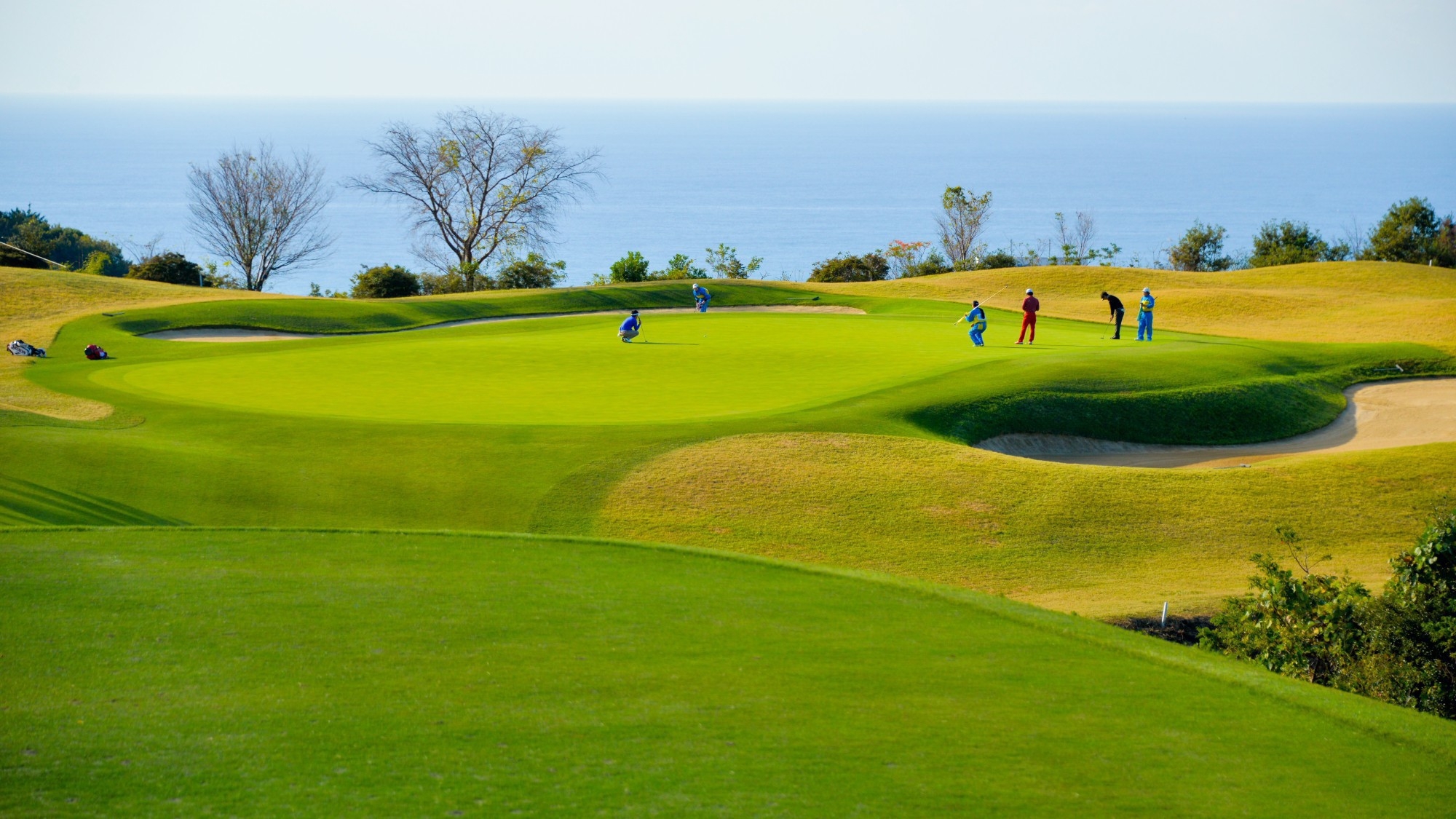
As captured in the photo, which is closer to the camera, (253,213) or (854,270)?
(854,270)

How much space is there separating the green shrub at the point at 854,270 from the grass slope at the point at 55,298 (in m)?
33.1

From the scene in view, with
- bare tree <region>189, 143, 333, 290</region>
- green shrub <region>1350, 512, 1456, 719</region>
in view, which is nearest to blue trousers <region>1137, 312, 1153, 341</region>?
green shrub <region>1350, 512, 1456, 719</region>

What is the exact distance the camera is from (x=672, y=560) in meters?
13.9

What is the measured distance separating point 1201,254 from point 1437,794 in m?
70.7

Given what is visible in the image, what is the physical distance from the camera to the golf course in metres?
8.31

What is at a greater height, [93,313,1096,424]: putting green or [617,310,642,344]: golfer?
[617,310,642,344]: golfer

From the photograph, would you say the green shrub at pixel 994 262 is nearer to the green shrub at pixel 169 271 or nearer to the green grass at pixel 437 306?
the green grass at pixel 437 306

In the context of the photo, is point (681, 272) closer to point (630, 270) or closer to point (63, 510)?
point (630, 270)

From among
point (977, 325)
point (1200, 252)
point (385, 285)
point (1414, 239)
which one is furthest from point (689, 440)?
point (1414, 239)

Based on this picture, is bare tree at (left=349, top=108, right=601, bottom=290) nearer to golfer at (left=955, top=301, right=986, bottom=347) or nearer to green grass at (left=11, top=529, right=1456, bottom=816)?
golfer at (left=955, top=301, right=986, bottom=347)

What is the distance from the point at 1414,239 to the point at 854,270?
34409 mm

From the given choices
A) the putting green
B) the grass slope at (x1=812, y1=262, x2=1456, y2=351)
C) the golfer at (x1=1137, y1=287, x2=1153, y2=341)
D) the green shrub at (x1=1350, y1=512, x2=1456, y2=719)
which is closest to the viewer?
the green shrub at (x1=1350, y1=512, x2=1456, y2=719)

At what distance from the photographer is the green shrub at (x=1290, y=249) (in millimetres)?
69812

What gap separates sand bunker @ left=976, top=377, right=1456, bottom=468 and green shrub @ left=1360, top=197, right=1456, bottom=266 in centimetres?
4204
